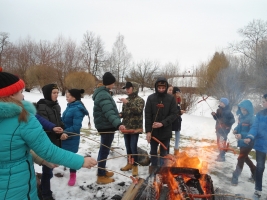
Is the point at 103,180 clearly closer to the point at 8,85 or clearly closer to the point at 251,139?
the point at 8,85

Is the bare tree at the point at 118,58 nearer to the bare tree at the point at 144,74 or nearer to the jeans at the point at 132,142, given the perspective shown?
the bare tree at the point at 144,74

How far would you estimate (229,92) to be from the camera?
52.2 feet

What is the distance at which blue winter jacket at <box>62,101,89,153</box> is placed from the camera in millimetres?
3482

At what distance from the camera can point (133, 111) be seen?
4.26m

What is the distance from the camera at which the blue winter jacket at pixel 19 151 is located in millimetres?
1520

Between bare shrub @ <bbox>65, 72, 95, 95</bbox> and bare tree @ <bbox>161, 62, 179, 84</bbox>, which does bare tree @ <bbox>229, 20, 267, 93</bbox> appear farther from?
bare shrub @ <bbox>65, 72, 95, 95</bbox>

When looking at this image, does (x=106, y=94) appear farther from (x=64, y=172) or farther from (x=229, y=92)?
(x=229, y=92)

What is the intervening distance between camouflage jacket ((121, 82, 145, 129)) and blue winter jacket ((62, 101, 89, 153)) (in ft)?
3.60

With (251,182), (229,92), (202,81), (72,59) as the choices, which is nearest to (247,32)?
(202,81)

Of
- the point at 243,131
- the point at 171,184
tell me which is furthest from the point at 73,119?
the point at 243,131

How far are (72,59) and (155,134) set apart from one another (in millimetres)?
28501

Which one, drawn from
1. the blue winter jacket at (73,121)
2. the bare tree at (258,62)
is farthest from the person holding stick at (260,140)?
the bare tree at (258,62)

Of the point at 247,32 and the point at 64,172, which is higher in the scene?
the point at 247,32

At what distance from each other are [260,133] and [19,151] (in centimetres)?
383
